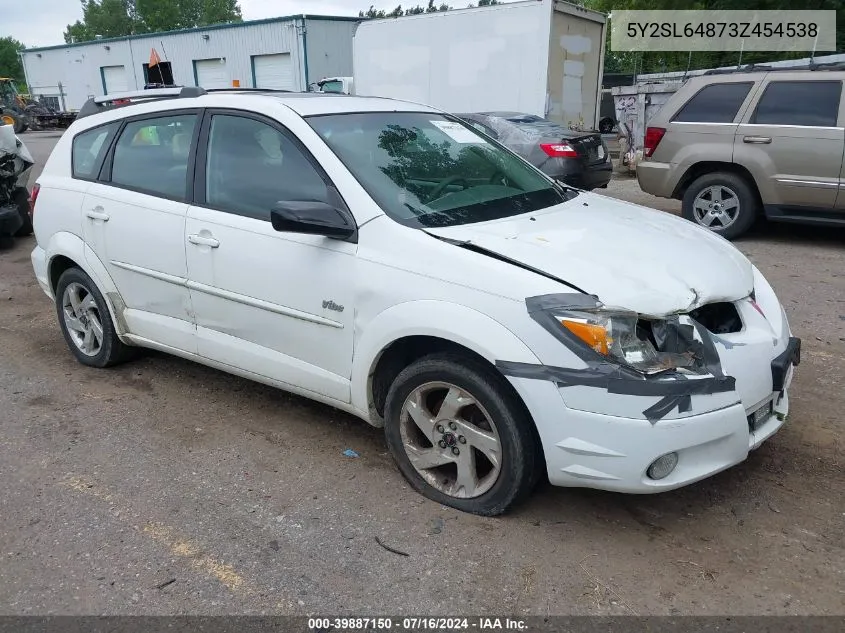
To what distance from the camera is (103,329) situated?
14.9 ft

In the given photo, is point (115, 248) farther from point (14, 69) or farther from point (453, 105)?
point (14, 69)

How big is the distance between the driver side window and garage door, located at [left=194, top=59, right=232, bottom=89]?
28.2 meters

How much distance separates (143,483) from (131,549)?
0.53 meters

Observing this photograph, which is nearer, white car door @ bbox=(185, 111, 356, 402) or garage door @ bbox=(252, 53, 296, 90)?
white car door @ bbox=(185, 111, 356, 402)

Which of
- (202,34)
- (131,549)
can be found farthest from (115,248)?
(202,34)

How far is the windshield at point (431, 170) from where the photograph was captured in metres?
3.29

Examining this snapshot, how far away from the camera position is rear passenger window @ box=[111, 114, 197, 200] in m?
3.92

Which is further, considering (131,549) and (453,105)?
(453,105)

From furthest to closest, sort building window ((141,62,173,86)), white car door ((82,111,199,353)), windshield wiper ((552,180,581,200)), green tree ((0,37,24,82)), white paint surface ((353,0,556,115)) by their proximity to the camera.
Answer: green tree ((0,37,24,82))
white paint surface ((353,0,556,115))
building window ((141,62,173,86))
windshield wiper ((552,180,581,200))
white car door ((82,111,199,353))

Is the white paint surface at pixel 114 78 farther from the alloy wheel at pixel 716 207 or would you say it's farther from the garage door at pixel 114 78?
the alloy wheel at pixel 716 207

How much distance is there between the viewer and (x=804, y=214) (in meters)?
7.61

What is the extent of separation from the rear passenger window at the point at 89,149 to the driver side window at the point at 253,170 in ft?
3.54

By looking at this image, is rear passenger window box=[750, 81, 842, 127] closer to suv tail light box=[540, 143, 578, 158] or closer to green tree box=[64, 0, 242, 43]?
suv tail light box=[540, 143, 578, 158]

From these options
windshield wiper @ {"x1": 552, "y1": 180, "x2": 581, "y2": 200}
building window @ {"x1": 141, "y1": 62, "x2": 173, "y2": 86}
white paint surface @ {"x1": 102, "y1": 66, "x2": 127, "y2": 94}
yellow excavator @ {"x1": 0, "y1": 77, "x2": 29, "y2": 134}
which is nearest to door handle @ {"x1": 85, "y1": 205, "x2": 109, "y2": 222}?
windshield wiper @ {"x1": 552, "y1": 180, "x2": 581, "y2": 200}
